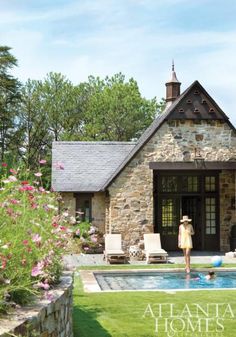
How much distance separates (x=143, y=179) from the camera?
2028 centimetres

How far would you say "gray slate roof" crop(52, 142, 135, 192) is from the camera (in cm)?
2200

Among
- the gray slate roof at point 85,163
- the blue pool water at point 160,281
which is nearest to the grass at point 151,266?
the blue pool water at point 160,281

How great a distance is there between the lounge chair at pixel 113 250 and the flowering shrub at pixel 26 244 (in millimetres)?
10802

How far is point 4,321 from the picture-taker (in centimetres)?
465

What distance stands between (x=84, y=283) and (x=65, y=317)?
6724 millimetres

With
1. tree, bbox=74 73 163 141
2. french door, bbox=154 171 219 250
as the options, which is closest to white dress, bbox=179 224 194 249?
french door, bbox=154 171 219 250

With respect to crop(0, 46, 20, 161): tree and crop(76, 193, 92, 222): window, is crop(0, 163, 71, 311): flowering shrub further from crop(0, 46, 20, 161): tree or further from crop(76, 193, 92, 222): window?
crop(0, 46, 20, 161): tree

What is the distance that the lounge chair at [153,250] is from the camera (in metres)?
18.4

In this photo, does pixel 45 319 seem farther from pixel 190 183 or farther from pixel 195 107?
pixel 190 183

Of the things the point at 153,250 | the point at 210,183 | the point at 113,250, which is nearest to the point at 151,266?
the point at 153,250

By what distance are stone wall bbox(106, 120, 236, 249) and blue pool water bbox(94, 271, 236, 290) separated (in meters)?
4.22

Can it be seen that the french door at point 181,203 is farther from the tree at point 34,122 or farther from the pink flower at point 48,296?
the tree at point 34,122

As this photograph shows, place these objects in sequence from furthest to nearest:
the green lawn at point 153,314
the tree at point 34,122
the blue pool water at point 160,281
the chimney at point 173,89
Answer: the tree at point 34,122 → the chimney at point 173,89 → the blue pool water at point 160,281 → the green lawn at point 153,314

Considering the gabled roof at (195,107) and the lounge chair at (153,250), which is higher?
the gabled roof at (195,107)
